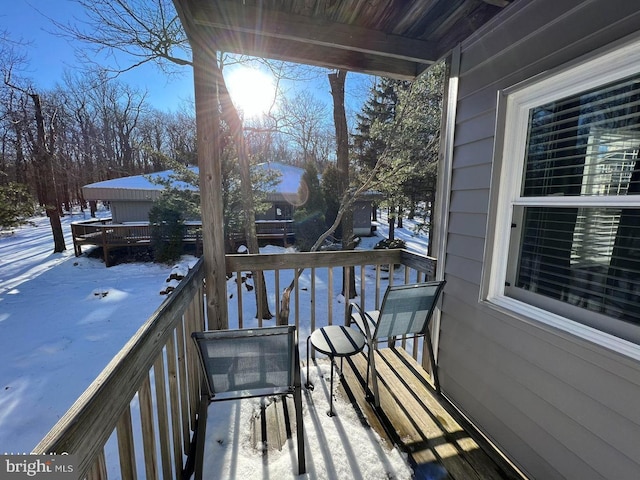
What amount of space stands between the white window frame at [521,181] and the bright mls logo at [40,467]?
192 cm

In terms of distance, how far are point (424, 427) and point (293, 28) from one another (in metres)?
2.86

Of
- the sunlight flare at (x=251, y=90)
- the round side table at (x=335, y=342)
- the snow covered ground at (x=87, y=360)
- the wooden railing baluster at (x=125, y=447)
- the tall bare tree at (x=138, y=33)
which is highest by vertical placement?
the tall bare tree at (x=138, y=33)

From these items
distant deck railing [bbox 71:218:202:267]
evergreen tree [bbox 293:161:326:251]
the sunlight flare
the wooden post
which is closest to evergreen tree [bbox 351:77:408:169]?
evergreen tree [bbox 293:161:326:251]

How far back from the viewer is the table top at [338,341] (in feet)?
6.49

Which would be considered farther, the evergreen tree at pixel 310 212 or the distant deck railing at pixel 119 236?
the evergreen tree at pixel 310 212

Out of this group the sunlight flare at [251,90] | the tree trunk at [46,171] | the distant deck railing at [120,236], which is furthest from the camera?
the tree trunk at [46,171]

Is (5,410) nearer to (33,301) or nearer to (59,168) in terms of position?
(33,301)

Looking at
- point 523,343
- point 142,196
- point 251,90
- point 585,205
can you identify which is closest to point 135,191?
Answer: point 142,196

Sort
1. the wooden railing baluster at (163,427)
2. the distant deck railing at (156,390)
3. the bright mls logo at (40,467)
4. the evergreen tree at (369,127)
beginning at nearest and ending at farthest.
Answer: the bright mls logo at (40,467)
the distant deck railing at (156,390)
the wooden railing baluster at (163,427)
the evergreen tree at (369,127)

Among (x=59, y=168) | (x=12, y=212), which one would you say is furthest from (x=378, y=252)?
(x=59, y=168)

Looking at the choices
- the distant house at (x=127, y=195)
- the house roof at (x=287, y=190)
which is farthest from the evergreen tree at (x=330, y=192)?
the distant house at (x=127, y=195)

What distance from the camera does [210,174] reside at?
7.23ft

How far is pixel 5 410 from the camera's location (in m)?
3.84

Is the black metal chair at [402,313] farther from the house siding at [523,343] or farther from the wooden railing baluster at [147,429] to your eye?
the wooden railing baluster at [147,429]
